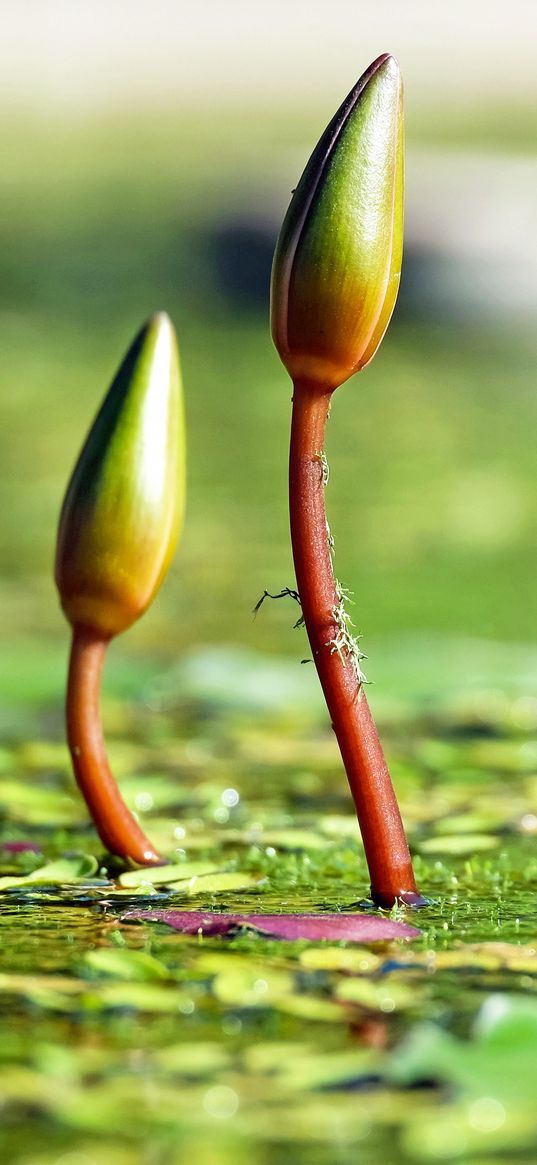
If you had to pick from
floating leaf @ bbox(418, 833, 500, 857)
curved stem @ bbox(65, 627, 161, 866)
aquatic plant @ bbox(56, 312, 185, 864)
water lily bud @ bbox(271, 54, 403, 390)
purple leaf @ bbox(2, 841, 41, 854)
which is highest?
water lily bud @ bbox(271, 54, 403, 390)

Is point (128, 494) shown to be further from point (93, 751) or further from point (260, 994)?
point (260, 994)

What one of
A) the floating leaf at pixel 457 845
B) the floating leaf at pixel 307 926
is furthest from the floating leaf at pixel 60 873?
the floating leaf at pixel 457 845

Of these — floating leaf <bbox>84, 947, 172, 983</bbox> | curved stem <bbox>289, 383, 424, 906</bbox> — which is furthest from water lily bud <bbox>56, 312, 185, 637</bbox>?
floating leaf <bbox>84, 947, 172, 983</bbox>

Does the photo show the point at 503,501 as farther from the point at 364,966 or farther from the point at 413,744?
the point at 364,966

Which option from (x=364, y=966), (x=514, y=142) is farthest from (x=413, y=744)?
(x=514, y=142)

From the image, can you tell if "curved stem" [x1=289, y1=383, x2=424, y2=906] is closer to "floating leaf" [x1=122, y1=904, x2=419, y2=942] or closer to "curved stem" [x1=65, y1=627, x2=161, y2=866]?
"floating leaf" [x1=122, y1=904, x2=419, y2=942]

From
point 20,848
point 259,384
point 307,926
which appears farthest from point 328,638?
point 259,384
